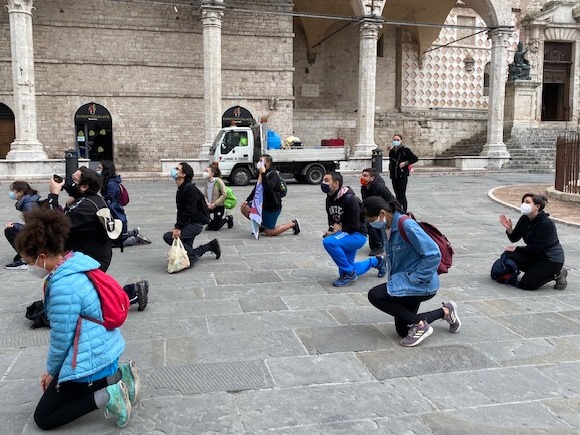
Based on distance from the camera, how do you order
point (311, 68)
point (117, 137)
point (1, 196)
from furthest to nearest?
point (311, 68) < point (117, 137) < point (1, 196)

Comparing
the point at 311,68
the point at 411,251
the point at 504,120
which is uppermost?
the point at 311,68

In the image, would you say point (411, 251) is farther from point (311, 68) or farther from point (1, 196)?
point (311, 68)

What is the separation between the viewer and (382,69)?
31.3 metres

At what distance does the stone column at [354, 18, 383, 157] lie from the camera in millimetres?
23984

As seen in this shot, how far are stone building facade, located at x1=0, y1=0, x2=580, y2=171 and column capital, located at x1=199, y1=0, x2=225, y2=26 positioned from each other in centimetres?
4

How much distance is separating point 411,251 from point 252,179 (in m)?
15.7

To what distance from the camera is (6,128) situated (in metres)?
23.4

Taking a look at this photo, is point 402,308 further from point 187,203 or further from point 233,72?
point 233,72

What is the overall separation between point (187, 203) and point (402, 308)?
3.49m

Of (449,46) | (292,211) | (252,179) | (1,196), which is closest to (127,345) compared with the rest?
(292,211)

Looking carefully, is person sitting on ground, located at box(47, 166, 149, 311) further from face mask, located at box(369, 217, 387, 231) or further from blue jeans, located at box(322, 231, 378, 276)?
blue jeans, located at box(322, 231, 378, 276)

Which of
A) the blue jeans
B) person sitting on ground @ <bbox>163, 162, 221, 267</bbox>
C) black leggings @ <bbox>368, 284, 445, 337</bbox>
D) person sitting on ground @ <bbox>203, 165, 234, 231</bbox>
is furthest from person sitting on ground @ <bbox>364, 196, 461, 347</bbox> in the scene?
person sitting on ground @ <bbox>203, 165, 234, 231</bbox>

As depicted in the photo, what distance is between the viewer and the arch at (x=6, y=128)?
23.2 m

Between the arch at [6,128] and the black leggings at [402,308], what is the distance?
2307cm
